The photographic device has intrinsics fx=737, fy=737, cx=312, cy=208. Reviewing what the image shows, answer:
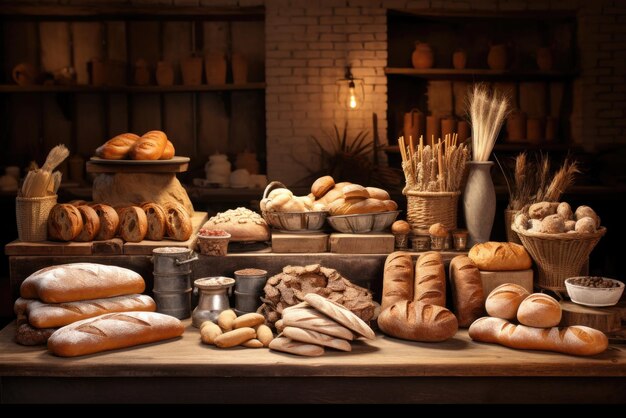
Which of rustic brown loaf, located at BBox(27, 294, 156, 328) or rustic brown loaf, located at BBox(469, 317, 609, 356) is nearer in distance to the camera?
rustic brown loaf, located at BBox(469, 317, 609, 356)

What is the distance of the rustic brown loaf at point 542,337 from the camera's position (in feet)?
9.47

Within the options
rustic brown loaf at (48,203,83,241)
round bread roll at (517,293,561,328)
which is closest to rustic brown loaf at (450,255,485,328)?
round bread roll at (517,293,561,328)

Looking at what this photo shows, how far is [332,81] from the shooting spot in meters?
7.43

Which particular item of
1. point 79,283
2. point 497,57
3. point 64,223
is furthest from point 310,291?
point 497,57

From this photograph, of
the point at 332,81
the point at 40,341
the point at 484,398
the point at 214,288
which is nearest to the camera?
the point at 484,398

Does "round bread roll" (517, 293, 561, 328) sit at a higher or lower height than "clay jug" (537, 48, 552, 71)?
lower

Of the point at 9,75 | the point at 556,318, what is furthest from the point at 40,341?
the point at 9,75

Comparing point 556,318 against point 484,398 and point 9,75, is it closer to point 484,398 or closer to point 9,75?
point 484,398

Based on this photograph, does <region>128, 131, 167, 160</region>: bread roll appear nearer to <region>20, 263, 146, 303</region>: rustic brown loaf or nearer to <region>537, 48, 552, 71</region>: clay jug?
<region>20, 263, 146, 303</region>: rustic brown loaf

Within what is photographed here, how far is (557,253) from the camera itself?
10.9ft

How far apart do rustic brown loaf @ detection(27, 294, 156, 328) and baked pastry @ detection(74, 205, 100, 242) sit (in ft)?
1.37

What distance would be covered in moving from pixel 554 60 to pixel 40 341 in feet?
20.1

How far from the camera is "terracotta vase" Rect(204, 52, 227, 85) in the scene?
7.41 meters

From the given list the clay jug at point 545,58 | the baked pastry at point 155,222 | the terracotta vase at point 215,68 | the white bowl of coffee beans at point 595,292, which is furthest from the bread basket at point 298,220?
the clay jug at point 545,58
